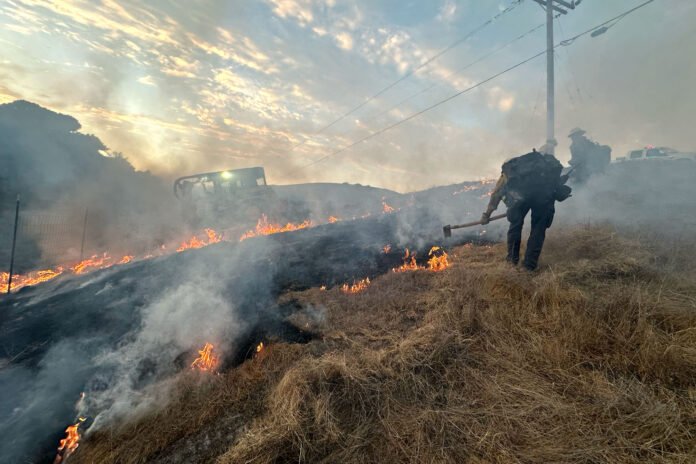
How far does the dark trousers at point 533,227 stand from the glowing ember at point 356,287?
321 cm

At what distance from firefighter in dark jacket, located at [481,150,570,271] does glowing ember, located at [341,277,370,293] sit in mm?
3223

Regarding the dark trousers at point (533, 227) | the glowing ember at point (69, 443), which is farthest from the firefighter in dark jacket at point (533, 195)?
the glowing ember at point (69, 443)

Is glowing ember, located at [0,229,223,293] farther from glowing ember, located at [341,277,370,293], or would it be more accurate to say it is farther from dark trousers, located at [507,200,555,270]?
dark trousers, located at [507,200,555,270]

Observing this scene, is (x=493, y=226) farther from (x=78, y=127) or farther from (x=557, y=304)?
(x=78, y=127)

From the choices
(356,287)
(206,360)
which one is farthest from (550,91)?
(206,360)

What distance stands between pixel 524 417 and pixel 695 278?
13.5 feet

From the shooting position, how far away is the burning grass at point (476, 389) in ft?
7.83

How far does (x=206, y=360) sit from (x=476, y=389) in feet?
13.0

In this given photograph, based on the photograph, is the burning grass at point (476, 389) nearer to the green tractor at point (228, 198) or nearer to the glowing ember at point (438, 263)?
the glowing ember at point (438, 263)

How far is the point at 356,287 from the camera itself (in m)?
7.13

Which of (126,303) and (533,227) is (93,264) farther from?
(533,227)

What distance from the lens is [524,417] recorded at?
8.46 feet

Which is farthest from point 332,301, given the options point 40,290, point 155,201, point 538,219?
point 155,201

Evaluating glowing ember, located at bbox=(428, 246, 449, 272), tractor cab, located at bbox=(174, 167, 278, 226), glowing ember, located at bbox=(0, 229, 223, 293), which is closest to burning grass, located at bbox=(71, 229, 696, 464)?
glowing ember, located at bbox=(428, 246, 449, 272)
